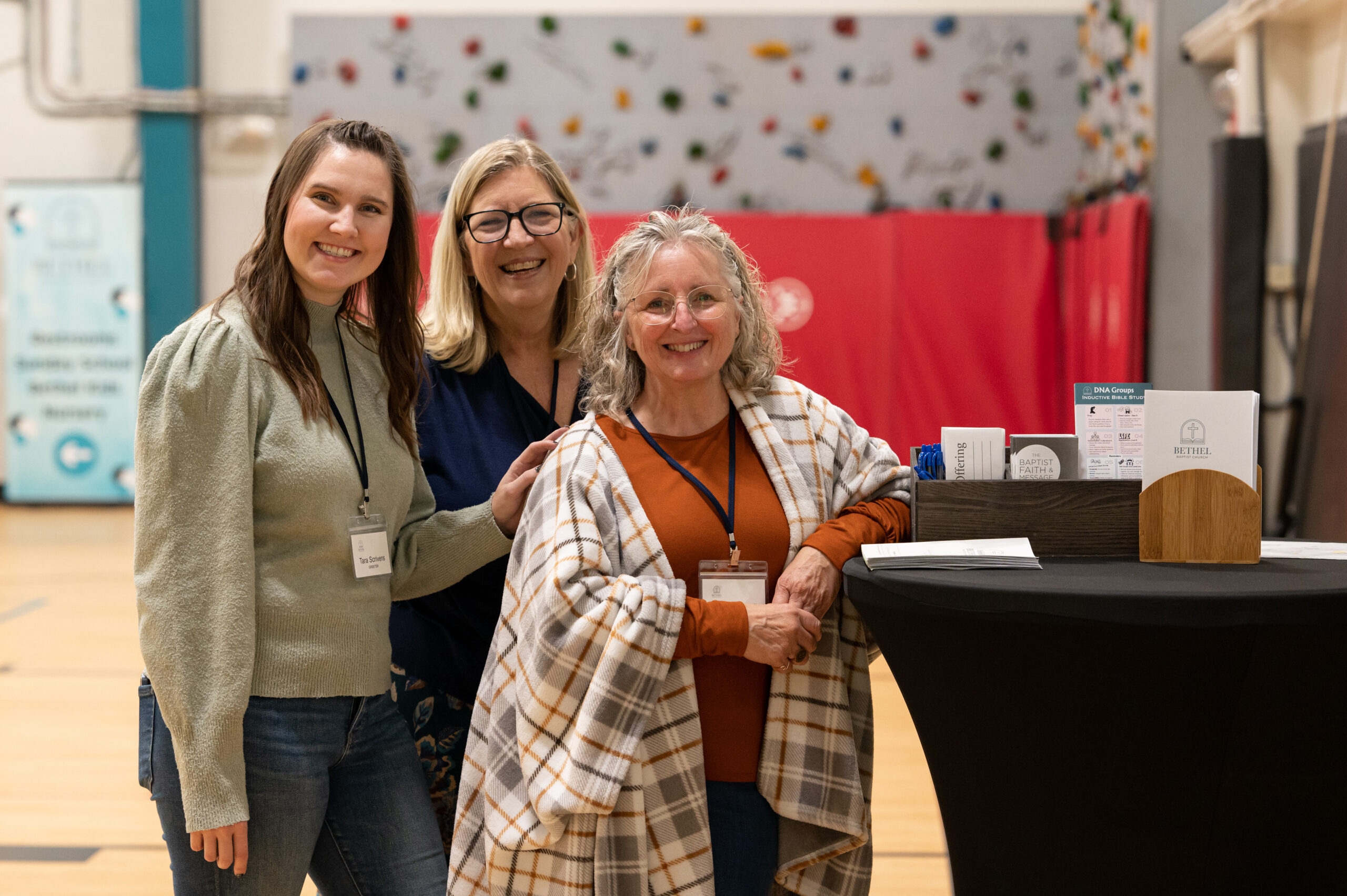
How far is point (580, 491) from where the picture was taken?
1.58 m

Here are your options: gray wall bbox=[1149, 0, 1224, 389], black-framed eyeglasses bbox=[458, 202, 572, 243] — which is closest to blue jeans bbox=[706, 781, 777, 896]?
black-framed eyeglasses bbox=[458, 202, 572, 243]

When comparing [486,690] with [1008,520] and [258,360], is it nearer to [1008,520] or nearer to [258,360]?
[258,360]

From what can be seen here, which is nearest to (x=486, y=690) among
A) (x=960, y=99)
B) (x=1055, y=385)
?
(x=1055, y=385)

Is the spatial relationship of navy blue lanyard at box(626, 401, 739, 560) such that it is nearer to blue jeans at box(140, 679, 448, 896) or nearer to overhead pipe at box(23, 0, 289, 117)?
blue jeans at box(140, 679, 448, 896)

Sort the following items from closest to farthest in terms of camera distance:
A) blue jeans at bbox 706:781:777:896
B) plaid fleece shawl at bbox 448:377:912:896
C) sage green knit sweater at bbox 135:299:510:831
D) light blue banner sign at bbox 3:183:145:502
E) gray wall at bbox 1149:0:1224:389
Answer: sage green knit sweater at bbox 135:299:510:831 < plaid fleece shawl at bbox 448:377:912:896 < blue jeans at bbox 706:781:777:896 < gray wall at bbox 1149:0:1224:389 < light blue banner sign at bbox 3:183:145:502

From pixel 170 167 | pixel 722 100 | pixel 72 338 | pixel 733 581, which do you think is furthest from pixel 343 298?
pixel 72 338

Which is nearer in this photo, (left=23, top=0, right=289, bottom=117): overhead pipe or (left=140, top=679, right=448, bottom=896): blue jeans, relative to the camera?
(left=140, top=679, right=448, bottom=896): blue jeans

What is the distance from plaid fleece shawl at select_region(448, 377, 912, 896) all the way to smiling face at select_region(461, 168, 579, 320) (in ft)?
1.48

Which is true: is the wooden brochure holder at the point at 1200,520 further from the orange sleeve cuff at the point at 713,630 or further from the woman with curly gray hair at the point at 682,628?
the orange sleeve cuff at the point at 713,630

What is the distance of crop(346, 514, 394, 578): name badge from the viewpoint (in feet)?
5.09

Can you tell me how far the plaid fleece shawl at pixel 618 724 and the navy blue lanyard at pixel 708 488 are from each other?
0.06m

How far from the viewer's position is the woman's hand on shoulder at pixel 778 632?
1.49 metres

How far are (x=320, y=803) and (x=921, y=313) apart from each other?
556cm

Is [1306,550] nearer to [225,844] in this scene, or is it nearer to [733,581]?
[733,581]
